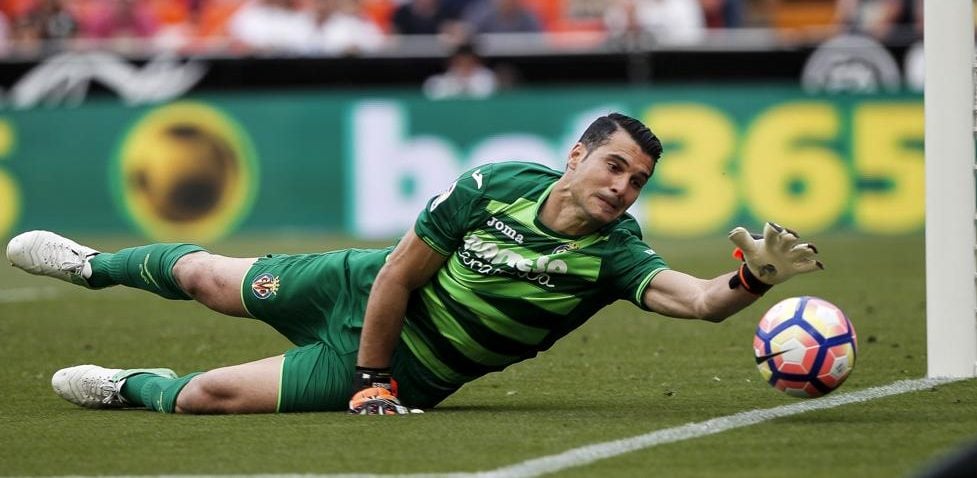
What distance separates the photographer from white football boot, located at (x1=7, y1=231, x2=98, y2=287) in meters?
7.98

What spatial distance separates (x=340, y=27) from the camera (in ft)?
69.5

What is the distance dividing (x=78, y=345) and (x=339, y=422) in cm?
399

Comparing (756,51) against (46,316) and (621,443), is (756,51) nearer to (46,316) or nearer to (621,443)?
(46,316)

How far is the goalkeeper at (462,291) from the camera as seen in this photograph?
6969mm

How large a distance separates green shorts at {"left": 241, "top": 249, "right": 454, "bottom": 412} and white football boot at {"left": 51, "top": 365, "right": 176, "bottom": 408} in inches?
24.5

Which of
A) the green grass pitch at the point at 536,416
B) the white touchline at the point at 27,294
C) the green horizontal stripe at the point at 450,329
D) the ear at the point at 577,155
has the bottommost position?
the white touchline at the point at 27,294

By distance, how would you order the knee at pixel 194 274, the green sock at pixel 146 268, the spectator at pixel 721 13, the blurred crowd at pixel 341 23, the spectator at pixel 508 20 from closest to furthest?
the knee at pixel 194 274
the green sock at pixel 146 268
the blurred crowd at pixel 341 23
the spectator at pixel 508 20
the spectator at pixel 721 13

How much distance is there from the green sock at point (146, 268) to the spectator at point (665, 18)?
532 inches

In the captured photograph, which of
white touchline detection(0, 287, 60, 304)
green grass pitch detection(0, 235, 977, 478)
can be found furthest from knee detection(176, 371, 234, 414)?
white touchline detection(0, 287, 60, 304)

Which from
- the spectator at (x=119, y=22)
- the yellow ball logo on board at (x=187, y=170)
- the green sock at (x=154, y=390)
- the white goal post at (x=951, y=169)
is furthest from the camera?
the spectator at (x=119, y=22)

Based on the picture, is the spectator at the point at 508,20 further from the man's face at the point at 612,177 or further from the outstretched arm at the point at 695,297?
the outstretched arm at the point at 695,297

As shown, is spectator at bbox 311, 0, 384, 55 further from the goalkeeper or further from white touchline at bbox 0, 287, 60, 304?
the goalkeeper

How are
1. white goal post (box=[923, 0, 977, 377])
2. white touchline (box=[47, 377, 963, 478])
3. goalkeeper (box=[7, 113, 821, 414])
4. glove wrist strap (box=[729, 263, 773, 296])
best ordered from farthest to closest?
white goal post (box=[923, 0, 977, 377]) → goalkeeper (box=[7, 113, 821, 414]) → glove wrist strap (box=[729, 263, 773, 296]) → white touchline (box=[47, 377, 963, 478])

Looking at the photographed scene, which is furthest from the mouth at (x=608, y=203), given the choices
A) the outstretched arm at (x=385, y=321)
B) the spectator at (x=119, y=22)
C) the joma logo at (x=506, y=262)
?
the spectator at (x=119, y=22)
